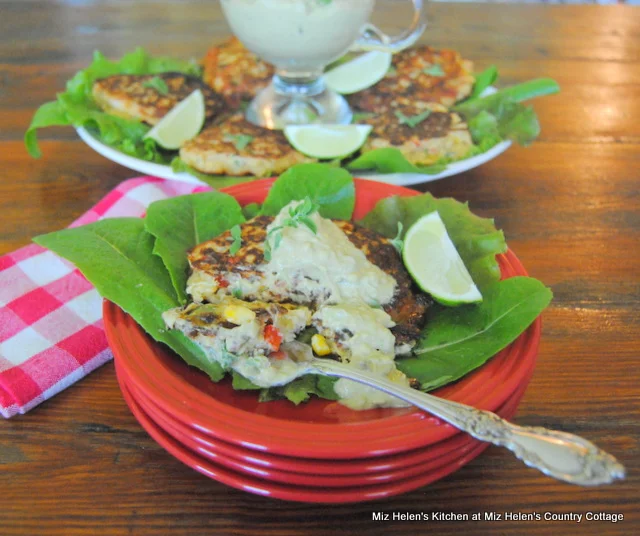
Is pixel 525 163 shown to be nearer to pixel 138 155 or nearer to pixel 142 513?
pixel 138 155

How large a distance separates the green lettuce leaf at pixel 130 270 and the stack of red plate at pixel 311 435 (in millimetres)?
72

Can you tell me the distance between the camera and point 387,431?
45.7 inches

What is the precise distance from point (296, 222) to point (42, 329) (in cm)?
68

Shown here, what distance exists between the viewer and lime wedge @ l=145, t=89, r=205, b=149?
2389mm

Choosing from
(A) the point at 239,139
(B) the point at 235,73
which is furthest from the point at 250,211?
(B) the point at 235,73

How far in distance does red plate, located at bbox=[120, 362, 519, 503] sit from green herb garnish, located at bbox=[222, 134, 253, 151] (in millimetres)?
1262

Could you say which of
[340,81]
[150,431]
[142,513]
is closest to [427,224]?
[150,431]

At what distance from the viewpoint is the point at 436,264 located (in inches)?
63.5

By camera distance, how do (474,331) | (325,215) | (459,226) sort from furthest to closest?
1. (325,215)
2. (459,226)
3. (474,331)

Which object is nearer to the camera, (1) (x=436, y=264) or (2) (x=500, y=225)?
(1) (x=436, y=264)

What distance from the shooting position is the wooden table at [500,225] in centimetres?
125

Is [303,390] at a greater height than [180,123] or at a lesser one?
greater

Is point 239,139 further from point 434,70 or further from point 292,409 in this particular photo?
point 292,409

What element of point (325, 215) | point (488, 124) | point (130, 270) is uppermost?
point (130, 270)
